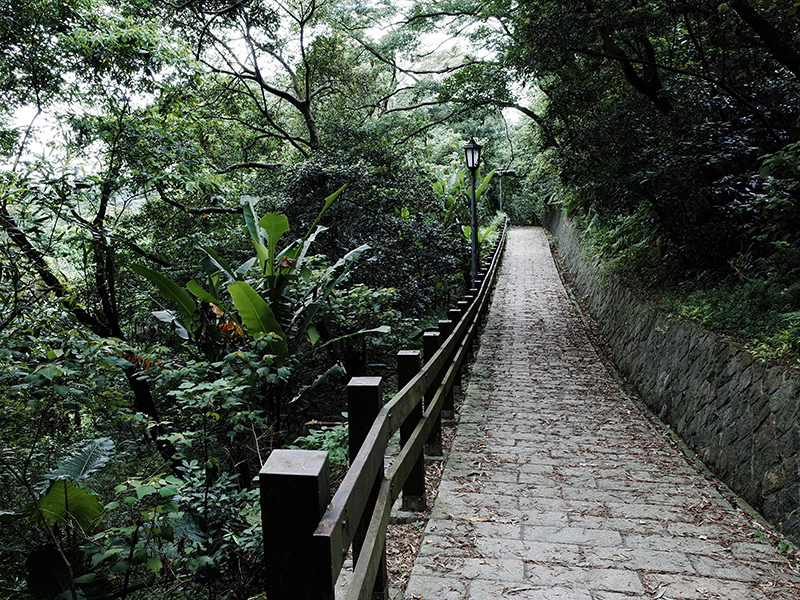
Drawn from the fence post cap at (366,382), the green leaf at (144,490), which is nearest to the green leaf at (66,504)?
the green leaf at (144,490)

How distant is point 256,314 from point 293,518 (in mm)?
4291

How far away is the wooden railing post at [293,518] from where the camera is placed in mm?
1295

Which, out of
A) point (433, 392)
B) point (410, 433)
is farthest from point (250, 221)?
point (410, 433)

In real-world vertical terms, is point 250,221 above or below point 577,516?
above

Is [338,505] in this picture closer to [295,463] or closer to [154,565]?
[295,463]

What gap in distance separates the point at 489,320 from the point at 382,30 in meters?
9.79

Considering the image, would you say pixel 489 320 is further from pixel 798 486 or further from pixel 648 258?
pixel 798 486

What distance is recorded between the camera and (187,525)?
3.23 metres

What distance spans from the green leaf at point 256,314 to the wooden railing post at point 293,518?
3890 millimetres

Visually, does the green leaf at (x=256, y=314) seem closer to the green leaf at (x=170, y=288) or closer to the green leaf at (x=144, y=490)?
the green leaf at (x=170, y=288)

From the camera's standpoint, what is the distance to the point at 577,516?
3736 mm

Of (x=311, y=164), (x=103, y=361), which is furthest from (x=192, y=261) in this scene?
(x=103, y=361)

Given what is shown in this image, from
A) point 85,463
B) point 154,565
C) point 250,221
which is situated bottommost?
point 154,565

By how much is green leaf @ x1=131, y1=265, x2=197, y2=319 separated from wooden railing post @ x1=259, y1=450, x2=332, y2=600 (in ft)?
16.4
